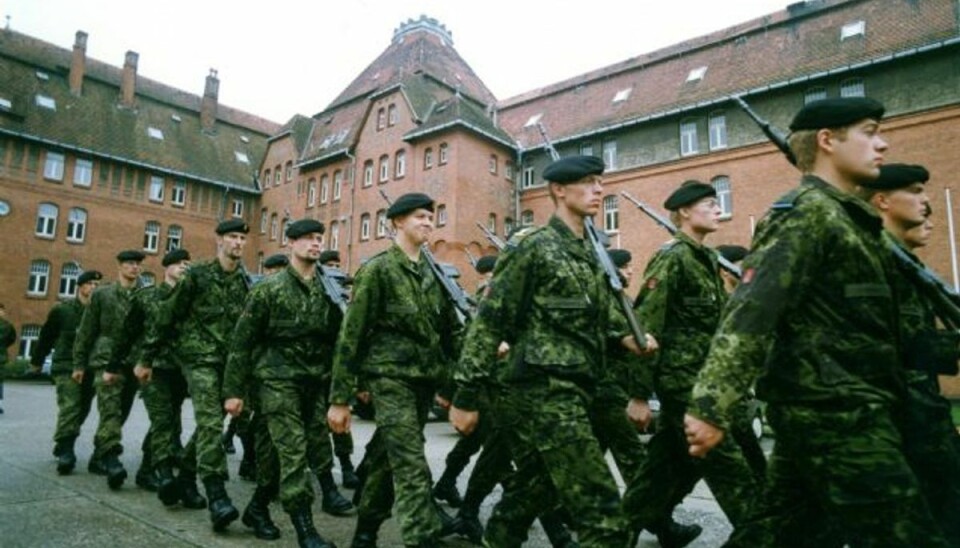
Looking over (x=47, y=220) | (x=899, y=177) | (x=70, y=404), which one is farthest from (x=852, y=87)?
(x=47, y=220)

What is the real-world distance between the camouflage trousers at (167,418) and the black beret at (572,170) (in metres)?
4.26

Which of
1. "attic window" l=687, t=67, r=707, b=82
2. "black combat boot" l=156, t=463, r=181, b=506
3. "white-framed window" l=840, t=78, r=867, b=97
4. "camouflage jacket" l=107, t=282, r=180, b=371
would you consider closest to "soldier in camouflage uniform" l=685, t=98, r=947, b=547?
"black combat boot" l=156, t=463, r=181, b=506

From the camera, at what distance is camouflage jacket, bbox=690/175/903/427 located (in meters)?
2.18

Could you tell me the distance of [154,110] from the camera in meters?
41.1

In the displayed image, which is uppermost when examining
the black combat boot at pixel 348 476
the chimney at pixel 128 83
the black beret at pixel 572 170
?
the chimney at pixel 128 83

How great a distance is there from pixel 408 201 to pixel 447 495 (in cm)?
288

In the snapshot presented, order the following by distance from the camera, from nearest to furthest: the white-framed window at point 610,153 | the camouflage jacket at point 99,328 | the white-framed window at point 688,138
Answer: the camouflage jacket at point 99,328 < the white-framed window at point 688,138 < the white-framed window at point 610,153

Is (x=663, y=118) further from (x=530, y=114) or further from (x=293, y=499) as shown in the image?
(x=293, y=499)

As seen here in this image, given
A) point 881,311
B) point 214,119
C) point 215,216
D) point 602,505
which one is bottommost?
point 602,505

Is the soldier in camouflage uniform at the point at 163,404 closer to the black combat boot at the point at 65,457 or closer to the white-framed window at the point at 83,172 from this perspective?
the black combat boot at the point at 65,457

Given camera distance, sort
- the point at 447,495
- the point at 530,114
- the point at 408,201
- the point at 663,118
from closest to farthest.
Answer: the point at 408,201 < the point at 447,495 < the point at 663,118 < the point at 530,114

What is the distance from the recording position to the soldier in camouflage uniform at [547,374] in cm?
294

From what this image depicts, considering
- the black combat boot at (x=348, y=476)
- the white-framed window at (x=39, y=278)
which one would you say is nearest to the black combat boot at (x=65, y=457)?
the black combat boot at (x=348, y=476)

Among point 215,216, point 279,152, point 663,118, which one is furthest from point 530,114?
point 215,216
